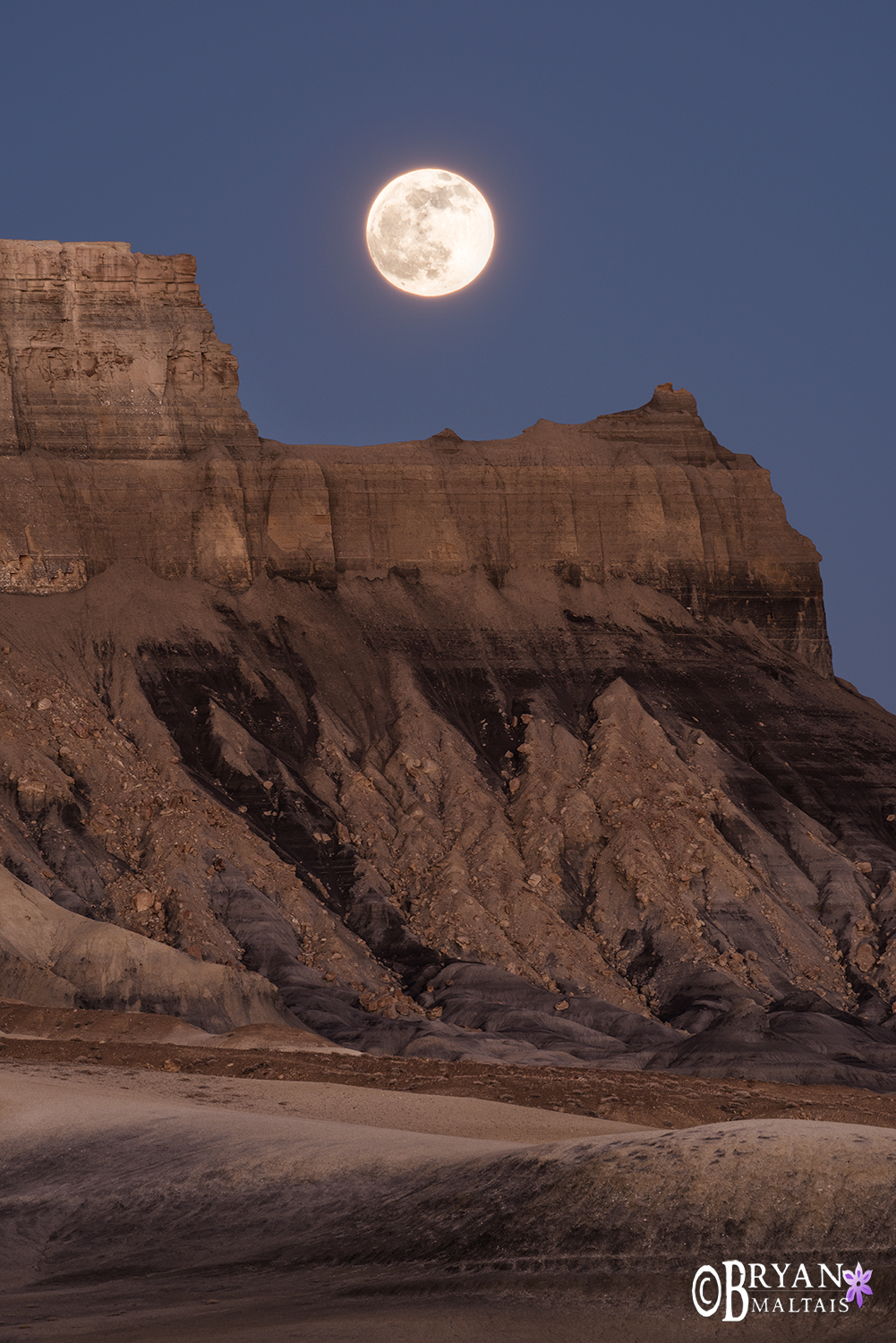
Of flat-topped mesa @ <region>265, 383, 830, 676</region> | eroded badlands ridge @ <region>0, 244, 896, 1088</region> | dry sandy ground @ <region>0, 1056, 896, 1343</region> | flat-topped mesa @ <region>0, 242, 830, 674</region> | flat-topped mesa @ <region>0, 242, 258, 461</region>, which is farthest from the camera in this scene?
flat-topped mesa @ <region>265, 383, 830, 676</region>

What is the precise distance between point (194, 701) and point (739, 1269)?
44.8 m

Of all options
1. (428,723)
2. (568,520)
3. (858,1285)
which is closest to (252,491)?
(428,723)

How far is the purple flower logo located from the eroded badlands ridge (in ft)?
89.0

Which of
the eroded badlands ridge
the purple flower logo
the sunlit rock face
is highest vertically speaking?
the sunlit rock face

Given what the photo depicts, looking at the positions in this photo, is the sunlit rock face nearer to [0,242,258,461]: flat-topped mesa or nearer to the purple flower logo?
[0,242,258,461]: flat-topped mesa

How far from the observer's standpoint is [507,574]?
2581 inches

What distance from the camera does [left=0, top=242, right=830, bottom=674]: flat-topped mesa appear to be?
200 feet

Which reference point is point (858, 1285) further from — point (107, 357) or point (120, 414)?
point (107, 357)

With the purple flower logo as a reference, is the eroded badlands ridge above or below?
above

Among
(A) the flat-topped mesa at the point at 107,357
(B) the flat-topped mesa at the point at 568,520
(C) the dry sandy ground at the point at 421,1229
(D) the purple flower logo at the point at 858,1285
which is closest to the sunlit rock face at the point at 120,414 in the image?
(A) the flat-topped mesa at the point at 107,357

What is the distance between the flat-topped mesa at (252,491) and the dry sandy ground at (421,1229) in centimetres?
4281

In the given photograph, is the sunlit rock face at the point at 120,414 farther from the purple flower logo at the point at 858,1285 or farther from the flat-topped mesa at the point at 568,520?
the purple flower logo at the point at 858,1285

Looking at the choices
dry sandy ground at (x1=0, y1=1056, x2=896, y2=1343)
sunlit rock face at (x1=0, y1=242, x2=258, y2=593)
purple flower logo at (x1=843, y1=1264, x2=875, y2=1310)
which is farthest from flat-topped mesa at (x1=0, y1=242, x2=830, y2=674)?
purple flower logo at (x1=843, y1=1264, x2=875, y2=1310)

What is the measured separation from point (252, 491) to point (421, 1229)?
51552mm
